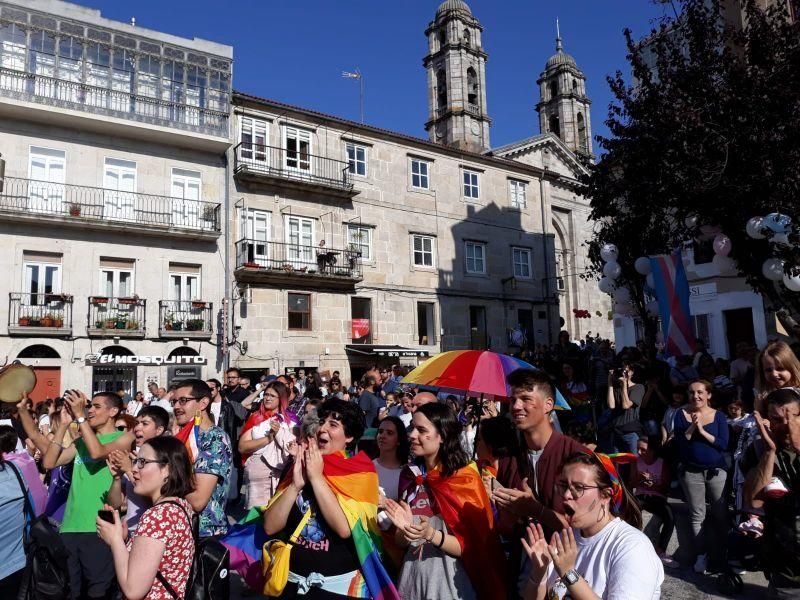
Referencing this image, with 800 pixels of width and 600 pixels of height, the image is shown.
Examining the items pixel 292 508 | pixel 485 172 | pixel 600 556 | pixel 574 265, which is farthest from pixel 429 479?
pixel 574 265

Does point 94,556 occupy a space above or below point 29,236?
below

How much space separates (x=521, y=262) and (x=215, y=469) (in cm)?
2781

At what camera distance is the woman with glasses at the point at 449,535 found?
11.1ft

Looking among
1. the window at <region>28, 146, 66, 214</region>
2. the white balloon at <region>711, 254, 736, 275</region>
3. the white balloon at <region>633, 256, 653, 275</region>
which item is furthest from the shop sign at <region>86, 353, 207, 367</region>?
the white balloon at <region>711, 254, 736, 275</region>

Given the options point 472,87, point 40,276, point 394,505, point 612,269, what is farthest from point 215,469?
point 472,87

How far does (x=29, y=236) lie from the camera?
1961 centimetres

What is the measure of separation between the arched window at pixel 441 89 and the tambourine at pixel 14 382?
36901 mm

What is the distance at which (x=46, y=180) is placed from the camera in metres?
20.2

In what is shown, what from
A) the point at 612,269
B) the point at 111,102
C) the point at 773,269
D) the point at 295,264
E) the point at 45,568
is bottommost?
the point at 45,568

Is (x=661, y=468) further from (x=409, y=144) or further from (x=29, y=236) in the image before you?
(x=409, y=144)

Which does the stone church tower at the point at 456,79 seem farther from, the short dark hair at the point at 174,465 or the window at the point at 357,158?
the short dark hair at the point at 174,465

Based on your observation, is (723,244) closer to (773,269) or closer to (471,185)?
(773,269)

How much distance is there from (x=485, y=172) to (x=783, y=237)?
2000cm

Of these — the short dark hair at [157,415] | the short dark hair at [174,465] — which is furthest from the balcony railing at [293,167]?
the short dark hair at [174,465]
